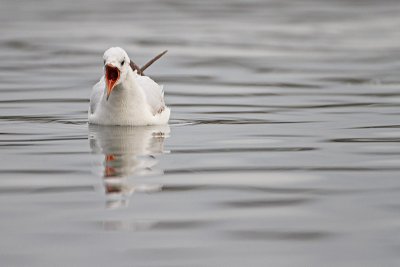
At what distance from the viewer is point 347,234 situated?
24.3 feet

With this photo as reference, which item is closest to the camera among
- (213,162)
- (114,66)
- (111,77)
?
(213,162)

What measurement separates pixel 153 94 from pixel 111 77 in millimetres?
1277

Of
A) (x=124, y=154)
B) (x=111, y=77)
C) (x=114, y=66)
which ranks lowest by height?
(x=124, y=154)

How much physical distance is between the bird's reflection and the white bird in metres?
0.09

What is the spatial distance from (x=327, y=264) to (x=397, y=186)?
2431 millimetres

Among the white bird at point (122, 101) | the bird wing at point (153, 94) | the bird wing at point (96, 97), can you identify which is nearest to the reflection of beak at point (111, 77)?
the white bird at point (122, 101)

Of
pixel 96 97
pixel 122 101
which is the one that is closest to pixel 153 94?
pixel 96 97

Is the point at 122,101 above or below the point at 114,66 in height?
below

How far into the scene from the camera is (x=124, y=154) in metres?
10.6

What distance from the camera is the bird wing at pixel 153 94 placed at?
13.1 metres

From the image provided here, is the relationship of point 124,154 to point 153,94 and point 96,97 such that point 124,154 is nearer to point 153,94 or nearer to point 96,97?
point 96,97

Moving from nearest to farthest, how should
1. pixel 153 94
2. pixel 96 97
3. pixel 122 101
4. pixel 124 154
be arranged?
pixel 124 154 → pixel 122 101 → pixel 96 97 → pixel 153 94

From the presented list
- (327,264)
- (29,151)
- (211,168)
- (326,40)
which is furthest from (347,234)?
(326,40)

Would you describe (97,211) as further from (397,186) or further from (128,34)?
(128,34)
